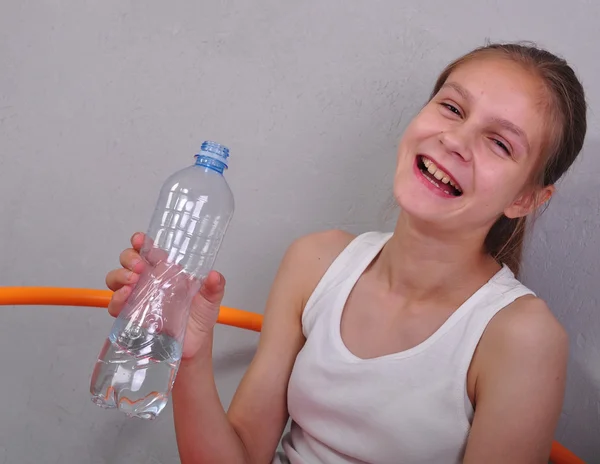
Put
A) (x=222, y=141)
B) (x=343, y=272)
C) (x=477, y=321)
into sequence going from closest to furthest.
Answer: (x=477, y=321)
(x=343, y=272)
(x=222, y=141)

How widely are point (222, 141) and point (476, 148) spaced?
0.52 meters

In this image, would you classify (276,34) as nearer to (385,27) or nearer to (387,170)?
(385,27)

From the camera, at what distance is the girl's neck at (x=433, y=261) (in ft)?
3.61

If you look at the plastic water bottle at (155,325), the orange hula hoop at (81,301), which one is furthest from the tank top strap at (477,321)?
the plastic water bottle at (155,325)

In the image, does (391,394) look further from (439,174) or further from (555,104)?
(555,104)

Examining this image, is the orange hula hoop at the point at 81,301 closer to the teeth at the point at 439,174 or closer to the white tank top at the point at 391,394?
the white tank top at the point at 391,394

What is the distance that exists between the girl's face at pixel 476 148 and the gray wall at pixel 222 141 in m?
0.26

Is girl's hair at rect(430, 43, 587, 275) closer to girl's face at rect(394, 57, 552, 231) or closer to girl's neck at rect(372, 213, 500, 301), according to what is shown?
girl's face at rect(394, 57, 552, 231)

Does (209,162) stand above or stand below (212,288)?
above

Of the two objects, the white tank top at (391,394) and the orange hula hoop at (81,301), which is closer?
the white tank top at (391,394)

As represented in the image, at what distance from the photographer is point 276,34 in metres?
1.33

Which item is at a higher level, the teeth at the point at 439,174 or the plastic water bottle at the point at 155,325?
the teeth at the point at 439,174

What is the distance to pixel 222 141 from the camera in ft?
4.50

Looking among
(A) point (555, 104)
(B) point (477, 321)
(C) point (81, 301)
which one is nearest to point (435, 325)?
(B) point (477, 321)
